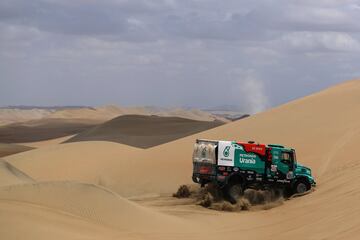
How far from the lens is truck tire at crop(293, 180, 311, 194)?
69.6ft

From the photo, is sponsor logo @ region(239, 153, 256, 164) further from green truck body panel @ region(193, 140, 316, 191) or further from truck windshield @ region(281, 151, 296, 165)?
truck windshield @ region(281, 151, 296, 165)

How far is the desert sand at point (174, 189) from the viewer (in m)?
13.2

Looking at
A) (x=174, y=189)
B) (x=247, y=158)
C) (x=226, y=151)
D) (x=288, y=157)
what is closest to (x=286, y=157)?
(x=288, y=157)

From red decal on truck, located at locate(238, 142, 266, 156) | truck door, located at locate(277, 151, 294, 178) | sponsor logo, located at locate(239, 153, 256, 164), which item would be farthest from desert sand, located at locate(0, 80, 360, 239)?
red decal on truck, located at locate(238, 142, 266, 156)

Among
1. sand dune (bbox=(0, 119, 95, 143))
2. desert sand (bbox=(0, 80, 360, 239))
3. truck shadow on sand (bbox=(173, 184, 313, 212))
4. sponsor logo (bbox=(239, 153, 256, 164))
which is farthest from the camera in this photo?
sand dune (bbox=(0, 119, 95, 143))

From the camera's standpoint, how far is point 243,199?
20.4 metres

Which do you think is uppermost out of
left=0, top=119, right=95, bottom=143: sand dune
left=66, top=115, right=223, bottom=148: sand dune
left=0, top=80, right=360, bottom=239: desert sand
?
left=0, top=119, right=95, bottom=143: sand dune

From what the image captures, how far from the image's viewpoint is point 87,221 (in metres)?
13.4

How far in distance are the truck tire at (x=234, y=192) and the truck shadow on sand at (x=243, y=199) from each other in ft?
0.44

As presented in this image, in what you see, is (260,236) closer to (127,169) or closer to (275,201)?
(275,201)

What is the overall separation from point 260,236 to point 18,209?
5114 millimetres

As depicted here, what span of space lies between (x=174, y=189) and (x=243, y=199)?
574cm

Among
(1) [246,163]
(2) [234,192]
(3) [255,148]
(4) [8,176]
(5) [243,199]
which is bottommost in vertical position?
(5) [243,199]

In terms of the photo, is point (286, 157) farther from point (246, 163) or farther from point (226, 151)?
point (226, 151)
